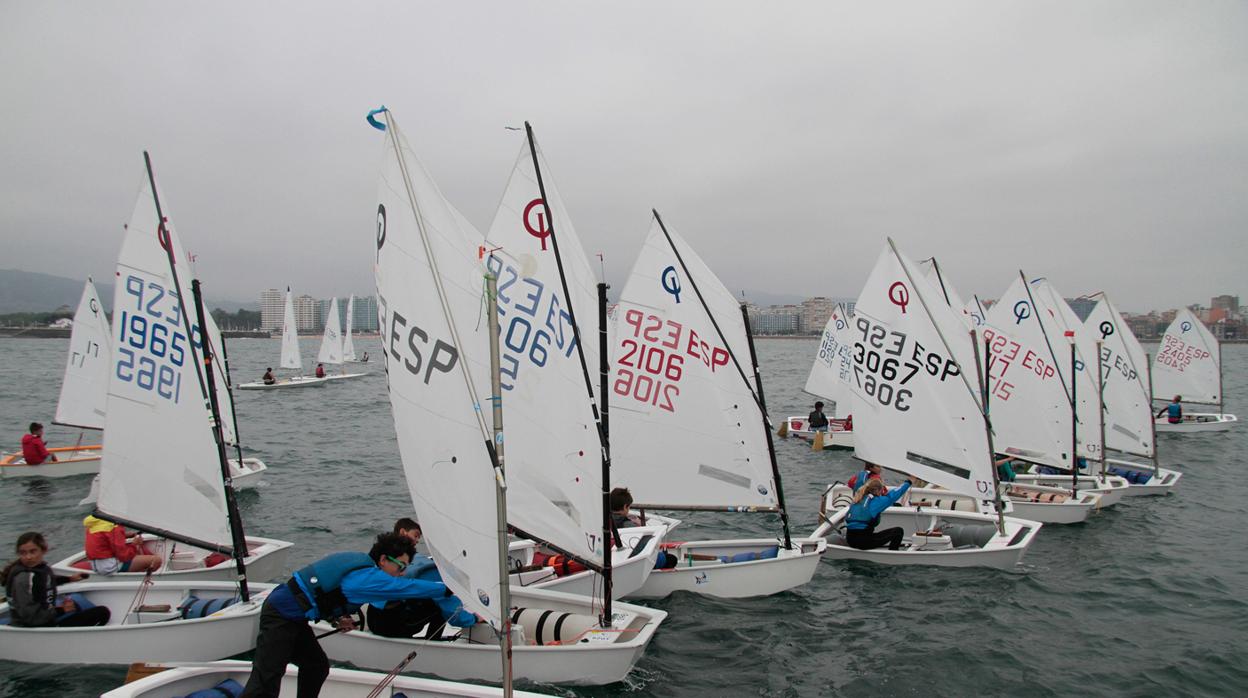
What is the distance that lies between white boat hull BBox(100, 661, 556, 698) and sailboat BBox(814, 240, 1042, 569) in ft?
25.1

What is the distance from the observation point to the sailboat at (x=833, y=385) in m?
26.3

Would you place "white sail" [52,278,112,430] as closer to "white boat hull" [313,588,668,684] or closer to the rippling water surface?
the rippling water surface

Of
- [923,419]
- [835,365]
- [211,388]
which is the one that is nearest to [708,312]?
[923,419]

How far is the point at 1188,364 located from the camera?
33.6 meters

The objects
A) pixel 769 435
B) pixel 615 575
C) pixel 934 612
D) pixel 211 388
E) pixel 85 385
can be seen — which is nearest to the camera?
pixel 211 388

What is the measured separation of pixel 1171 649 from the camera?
9.60m

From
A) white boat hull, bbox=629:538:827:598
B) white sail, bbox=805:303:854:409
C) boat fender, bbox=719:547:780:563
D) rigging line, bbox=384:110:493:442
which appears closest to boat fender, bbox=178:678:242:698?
rigging line, bbox=384:110:493:442

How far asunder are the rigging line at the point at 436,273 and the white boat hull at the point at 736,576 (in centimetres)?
534

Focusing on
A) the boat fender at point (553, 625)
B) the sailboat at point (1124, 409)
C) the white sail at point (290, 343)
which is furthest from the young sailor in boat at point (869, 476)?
the white sail at point (290, 343)

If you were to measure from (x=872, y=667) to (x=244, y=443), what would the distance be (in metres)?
24.0

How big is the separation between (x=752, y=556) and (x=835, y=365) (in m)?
20.8

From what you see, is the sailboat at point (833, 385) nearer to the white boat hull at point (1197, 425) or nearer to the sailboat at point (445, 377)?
the white boat hull at point (1197, 425)

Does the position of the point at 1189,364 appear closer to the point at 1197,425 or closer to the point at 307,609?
the point at 1197,425

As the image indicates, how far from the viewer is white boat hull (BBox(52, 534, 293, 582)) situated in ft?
31.9
